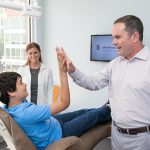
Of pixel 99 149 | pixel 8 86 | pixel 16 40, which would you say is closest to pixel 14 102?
pixel 8 86

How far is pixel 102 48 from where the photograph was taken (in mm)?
3400

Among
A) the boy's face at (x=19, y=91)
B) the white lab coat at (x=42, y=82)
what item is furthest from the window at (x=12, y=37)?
the boy's face at (x=19, y=91)

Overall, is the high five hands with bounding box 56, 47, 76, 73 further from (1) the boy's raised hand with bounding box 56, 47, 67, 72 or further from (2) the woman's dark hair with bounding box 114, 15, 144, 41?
(2) the woman's dark hair with bounding box 114, 15, 144, 41

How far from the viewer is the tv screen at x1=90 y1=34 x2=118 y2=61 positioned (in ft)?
10.8

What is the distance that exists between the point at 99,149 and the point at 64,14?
2367 millimetres

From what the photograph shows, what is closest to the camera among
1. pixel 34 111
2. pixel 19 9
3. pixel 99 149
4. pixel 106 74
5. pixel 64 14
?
pixel 34 111

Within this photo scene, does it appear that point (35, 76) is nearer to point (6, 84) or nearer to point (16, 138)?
point (6, 84)

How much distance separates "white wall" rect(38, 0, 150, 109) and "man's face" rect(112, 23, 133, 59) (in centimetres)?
166

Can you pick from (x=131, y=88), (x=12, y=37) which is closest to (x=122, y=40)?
(x=131, y=88)

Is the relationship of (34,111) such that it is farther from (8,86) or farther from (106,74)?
(106,74)

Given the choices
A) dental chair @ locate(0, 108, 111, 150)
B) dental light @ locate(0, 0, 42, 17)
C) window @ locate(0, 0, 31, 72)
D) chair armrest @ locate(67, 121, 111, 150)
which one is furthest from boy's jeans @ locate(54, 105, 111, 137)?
window @ locate(0, 0, 31, 72)

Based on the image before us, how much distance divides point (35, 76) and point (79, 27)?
A: 1247 mm

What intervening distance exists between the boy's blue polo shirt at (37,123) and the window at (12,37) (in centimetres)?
205

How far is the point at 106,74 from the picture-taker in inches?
69.5
